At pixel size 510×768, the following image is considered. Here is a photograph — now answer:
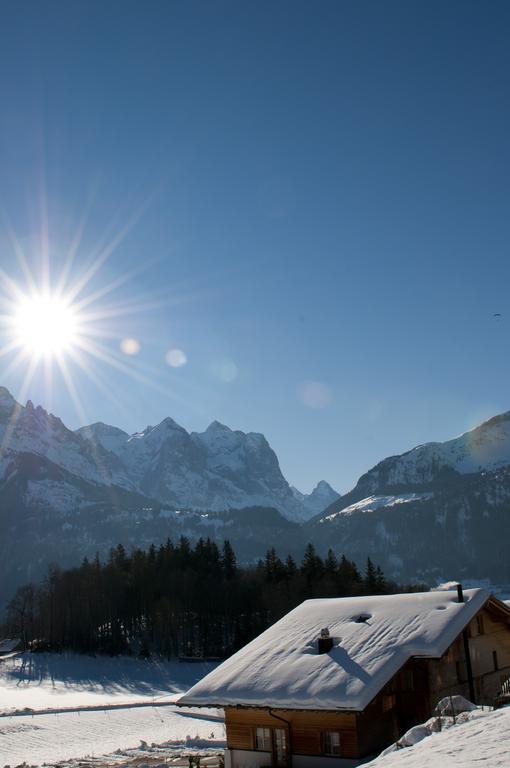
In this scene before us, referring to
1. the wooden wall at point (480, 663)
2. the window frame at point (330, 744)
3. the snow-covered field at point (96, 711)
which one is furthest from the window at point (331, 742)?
the snow-covered field at point (96, 711)

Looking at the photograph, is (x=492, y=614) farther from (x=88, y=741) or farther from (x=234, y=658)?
(x=88, y=741)

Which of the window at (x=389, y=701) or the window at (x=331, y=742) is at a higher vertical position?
the window at (x=389, y=701)

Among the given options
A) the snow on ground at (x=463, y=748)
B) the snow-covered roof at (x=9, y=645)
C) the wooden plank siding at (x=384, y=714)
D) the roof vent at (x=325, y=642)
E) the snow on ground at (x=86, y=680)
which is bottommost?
the snow on ground at (x=86, y=680)

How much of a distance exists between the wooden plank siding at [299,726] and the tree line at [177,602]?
7135 centimetres

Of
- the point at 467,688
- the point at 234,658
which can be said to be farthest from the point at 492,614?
the point at 234,658

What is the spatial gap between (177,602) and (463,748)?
9008 centimetres

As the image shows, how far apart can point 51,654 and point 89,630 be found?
6.94 m

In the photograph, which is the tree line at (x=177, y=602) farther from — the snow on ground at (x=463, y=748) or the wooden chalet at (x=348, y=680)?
the snow on ground at (x=463, y=748)

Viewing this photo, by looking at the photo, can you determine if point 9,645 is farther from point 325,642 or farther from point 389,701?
point 389,701

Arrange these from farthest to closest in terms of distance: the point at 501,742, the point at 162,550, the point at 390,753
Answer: the point at 162,550, the point at 390,753, the point at 501,742

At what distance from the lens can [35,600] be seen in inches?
4909

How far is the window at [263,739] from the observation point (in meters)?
26.9

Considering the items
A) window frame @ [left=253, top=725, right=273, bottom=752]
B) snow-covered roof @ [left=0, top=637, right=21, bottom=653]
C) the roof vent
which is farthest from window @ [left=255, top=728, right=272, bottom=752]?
snow-covered roof @ [left=0, top=637, right=21, bottom=653]

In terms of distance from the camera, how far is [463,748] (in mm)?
15039
